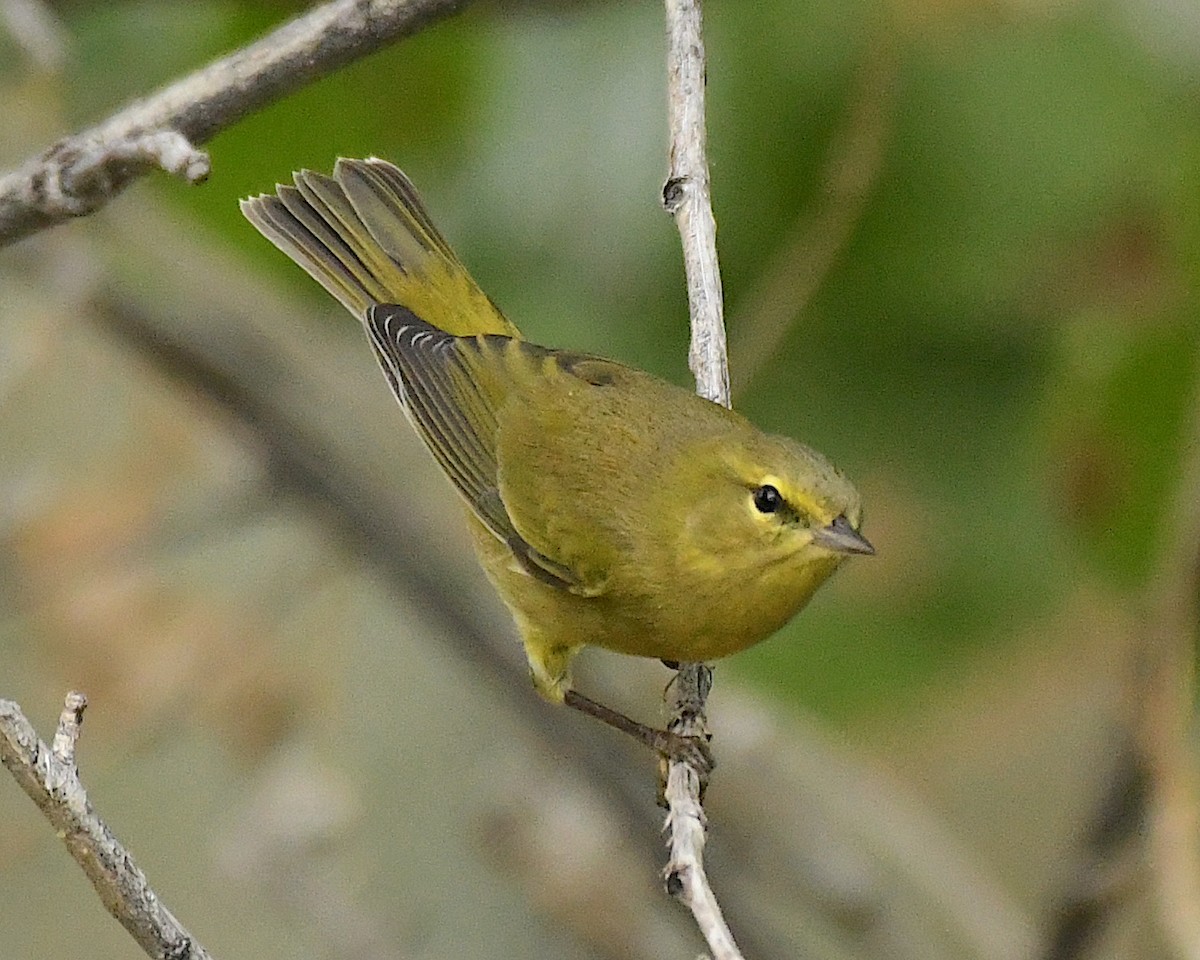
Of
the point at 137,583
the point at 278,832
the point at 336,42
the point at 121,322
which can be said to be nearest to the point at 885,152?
the point at 336,42

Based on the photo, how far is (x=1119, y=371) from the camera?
363 centimetres

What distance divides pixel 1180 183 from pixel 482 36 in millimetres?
1604

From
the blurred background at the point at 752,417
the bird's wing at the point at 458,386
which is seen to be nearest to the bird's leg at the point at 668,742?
the bird's wing at the point at 458,386

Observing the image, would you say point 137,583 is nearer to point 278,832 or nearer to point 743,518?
point 278,832

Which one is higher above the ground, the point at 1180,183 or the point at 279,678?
the point at 1180,183

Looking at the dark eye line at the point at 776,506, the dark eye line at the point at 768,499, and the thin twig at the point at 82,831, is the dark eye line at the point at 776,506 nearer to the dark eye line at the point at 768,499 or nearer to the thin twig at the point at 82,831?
the dark eye line at the point at 768,499

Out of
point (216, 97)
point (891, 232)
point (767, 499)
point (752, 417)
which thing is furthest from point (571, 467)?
point (216, 97)

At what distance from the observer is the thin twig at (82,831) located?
1.82m

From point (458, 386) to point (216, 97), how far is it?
4.18 ft

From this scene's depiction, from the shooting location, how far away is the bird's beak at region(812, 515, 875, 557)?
2.84m

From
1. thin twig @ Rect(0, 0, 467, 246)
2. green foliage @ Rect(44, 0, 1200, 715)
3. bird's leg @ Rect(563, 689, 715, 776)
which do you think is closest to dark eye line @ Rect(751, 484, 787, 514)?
bird's leg @ Rect(563, 689, 715, 776)

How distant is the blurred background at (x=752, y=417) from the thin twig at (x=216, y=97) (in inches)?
38.2

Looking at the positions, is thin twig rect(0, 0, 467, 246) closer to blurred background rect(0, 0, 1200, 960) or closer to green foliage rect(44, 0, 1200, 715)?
blurred background rect(0, 0, 1200, 960)

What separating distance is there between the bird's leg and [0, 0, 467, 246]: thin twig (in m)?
1.26
